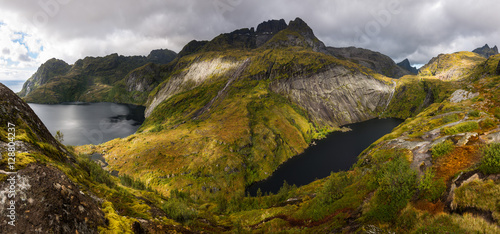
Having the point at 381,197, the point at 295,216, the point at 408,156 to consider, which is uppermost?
the point at 408,156

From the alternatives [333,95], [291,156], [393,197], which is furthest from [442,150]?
[333,95]

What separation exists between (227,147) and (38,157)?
270 feet

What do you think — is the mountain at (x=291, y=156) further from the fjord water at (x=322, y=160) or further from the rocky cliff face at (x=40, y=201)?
the fjord water at (x=322, y=160)

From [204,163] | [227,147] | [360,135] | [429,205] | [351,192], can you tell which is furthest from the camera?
[360,135]

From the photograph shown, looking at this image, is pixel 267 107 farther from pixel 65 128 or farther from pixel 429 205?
pixel 65 128

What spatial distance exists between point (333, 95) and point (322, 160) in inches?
4188

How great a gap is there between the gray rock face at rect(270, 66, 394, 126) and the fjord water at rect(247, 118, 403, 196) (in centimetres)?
3138

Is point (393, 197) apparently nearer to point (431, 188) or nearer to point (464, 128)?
point (431, 188)

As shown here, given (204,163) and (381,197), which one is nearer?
(381,197)

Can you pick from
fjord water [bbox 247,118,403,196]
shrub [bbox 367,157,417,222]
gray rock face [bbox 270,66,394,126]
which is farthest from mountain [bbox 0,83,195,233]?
gray rock face [bbox 270,66,394,126]

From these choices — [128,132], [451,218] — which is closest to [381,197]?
[451,218]

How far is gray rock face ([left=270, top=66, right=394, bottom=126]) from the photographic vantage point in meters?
173

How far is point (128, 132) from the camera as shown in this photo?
6344 inches

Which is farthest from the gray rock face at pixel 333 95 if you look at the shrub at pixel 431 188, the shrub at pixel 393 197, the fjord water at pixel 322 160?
the shrub at pixel 431 188
